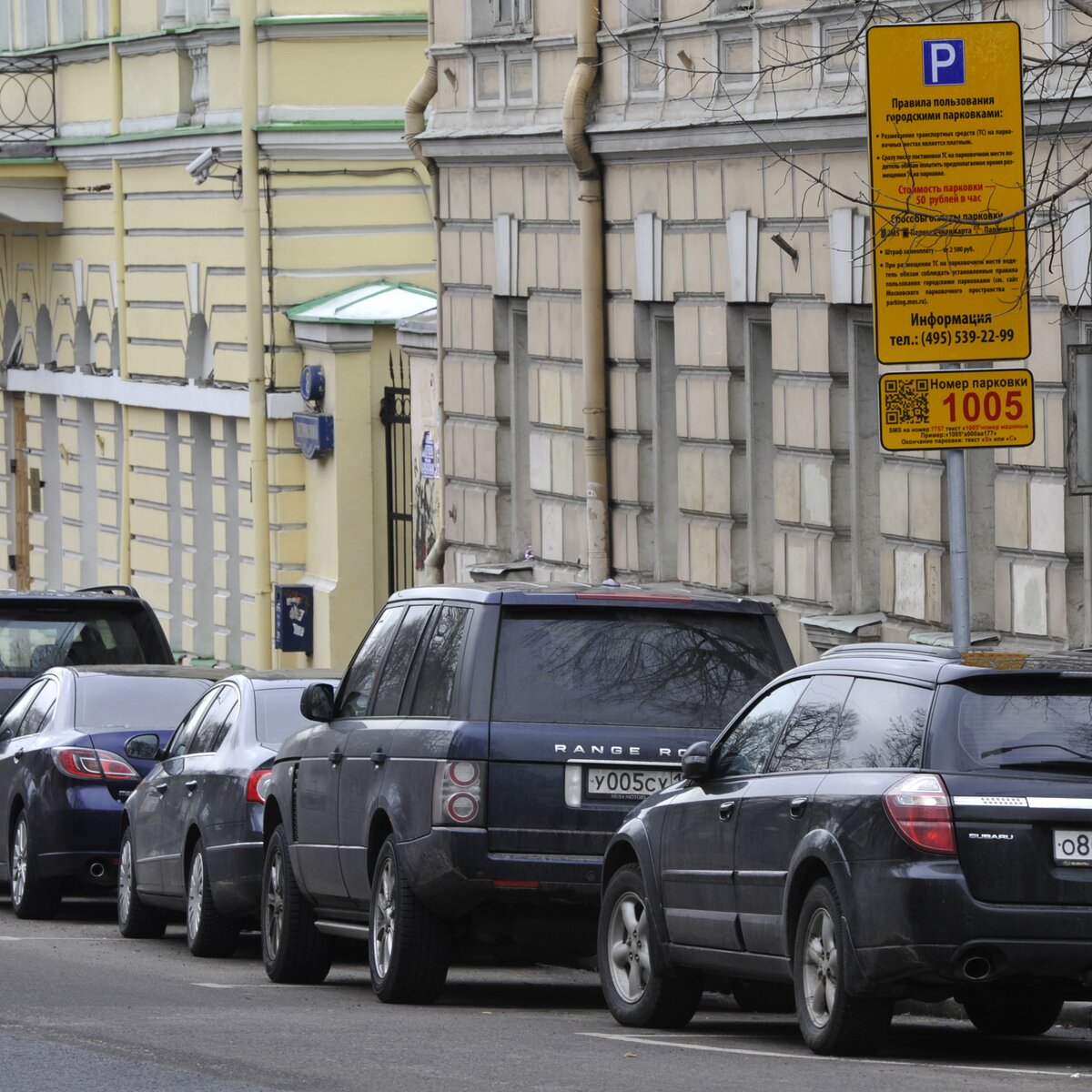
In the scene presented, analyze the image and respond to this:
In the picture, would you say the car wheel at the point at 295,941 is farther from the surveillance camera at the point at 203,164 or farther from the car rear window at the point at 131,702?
the surveillance camera at the point at 203,164

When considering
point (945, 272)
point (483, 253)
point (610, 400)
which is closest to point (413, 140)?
point (483, 253)

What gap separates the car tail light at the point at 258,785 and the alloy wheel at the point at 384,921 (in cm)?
229

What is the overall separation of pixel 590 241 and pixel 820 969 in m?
12.4

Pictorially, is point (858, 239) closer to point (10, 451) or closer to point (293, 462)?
point (293, 462)

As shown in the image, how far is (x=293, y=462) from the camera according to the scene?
28203 mm

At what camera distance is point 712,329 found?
20094 mm

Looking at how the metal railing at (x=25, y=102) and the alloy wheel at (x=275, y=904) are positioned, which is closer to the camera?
the alloy wheel at (x=275, y=904)

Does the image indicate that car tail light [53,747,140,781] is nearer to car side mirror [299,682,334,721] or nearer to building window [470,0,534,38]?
car side mirror [299,682,334,721]

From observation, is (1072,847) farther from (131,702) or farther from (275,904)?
(131,702)

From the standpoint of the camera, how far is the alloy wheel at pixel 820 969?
9.60 meters

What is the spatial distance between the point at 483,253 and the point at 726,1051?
1450 cm

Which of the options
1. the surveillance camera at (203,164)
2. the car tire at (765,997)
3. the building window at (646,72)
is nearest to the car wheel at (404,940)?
the car tire at (765,997)

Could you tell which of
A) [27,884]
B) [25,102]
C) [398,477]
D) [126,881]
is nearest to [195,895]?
[126,881]

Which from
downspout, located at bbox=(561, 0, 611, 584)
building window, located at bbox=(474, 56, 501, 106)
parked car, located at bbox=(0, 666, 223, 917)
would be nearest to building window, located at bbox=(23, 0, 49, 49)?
building window, located at bbox=(474, 56, 501, 106)
